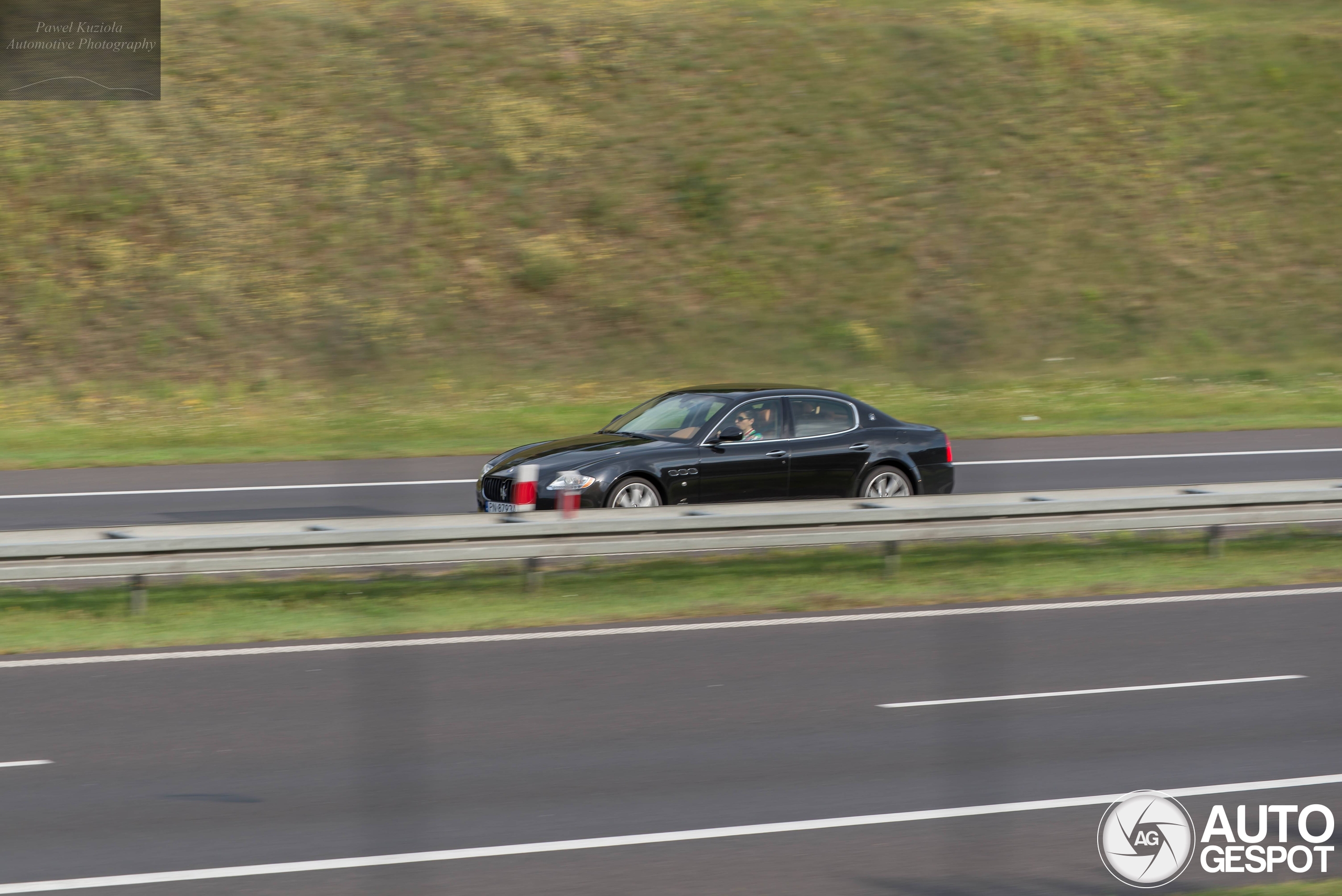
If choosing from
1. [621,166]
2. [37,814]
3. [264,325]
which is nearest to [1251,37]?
[621,166]

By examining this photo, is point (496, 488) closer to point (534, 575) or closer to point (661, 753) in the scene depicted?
point (534, 575)

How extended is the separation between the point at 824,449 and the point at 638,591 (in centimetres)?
339

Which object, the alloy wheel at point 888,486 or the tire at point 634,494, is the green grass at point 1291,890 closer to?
the tire at point 634,494

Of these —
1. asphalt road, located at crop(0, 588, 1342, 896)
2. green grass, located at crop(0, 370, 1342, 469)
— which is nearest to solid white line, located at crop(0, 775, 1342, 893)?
asphalt road, located at crop(0, 588, 1342, 896)

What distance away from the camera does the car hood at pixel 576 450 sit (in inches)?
526

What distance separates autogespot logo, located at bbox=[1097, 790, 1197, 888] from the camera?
5.64 metres

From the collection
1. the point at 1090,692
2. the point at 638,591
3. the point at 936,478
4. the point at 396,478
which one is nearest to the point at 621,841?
the point at 1090,692

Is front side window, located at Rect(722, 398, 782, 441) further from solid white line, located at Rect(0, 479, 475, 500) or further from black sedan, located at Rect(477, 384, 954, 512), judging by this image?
solid white line, located at Rect(0, 479, 475, 500)

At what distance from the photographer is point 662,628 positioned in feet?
34.1

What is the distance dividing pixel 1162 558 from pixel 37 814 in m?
10.1

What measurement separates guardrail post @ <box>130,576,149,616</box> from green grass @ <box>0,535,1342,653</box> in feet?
0.30

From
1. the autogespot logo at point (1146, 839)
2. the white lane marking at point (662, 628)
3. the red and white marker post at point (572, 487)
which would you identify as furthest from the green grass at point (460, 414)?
the autogespot logo at point (1146, 839)

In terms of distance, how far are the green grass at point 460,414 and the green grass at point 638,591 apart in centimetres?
949

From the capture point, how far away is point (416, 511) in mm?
15969
